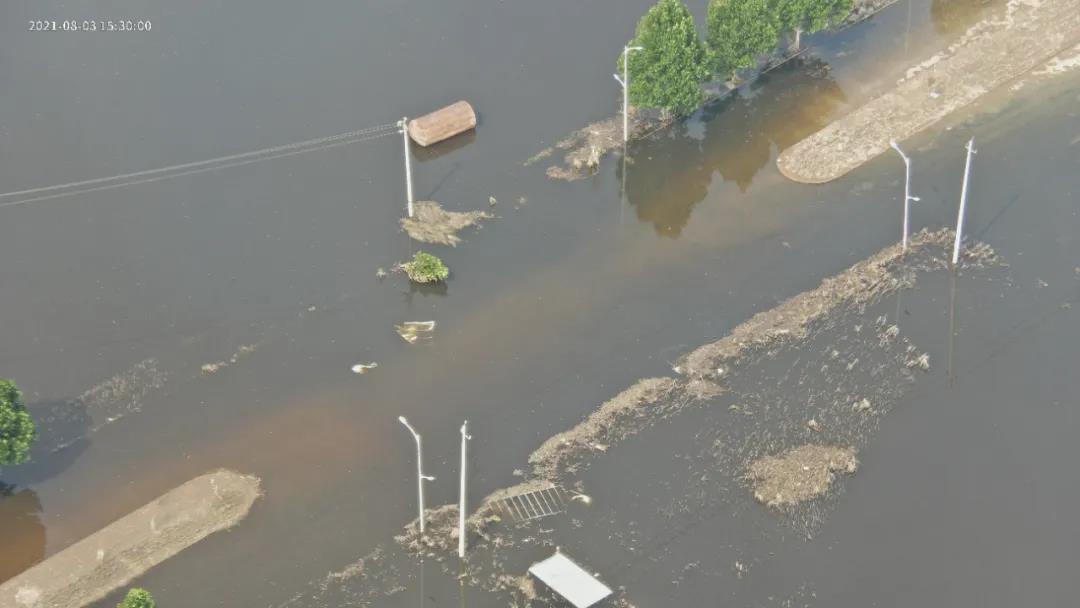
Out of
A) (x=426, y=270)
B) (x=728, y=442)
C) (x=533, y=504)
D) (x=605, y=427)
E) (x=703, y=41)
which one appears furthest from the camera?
(x=703, y=41)

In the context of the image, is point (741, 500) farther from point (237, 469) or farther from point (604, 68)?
point (604, 68)

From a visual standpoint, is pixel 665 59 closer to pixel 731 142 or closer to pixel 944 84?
pixel 731 142

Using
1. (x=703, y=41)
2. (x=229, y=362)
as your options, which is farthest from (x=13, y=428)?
(x=703, y=41)

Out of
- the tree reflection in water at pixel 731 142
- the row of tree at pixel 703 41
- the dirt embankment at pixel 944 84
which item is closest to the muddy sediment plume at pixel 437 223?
the tree reflection in water at pixel 731 142

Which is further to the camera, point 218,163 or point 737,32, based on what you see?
point 737,32

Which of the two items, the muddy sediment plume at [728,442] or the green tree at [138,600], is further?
the muddy sediment plume at [728,442]

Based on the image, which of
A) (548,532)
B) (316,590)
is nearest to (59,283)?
(316,590)

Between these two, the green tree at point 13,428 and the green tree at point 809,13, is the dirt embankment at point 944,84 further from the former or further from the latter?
the green tree at point 13,428
